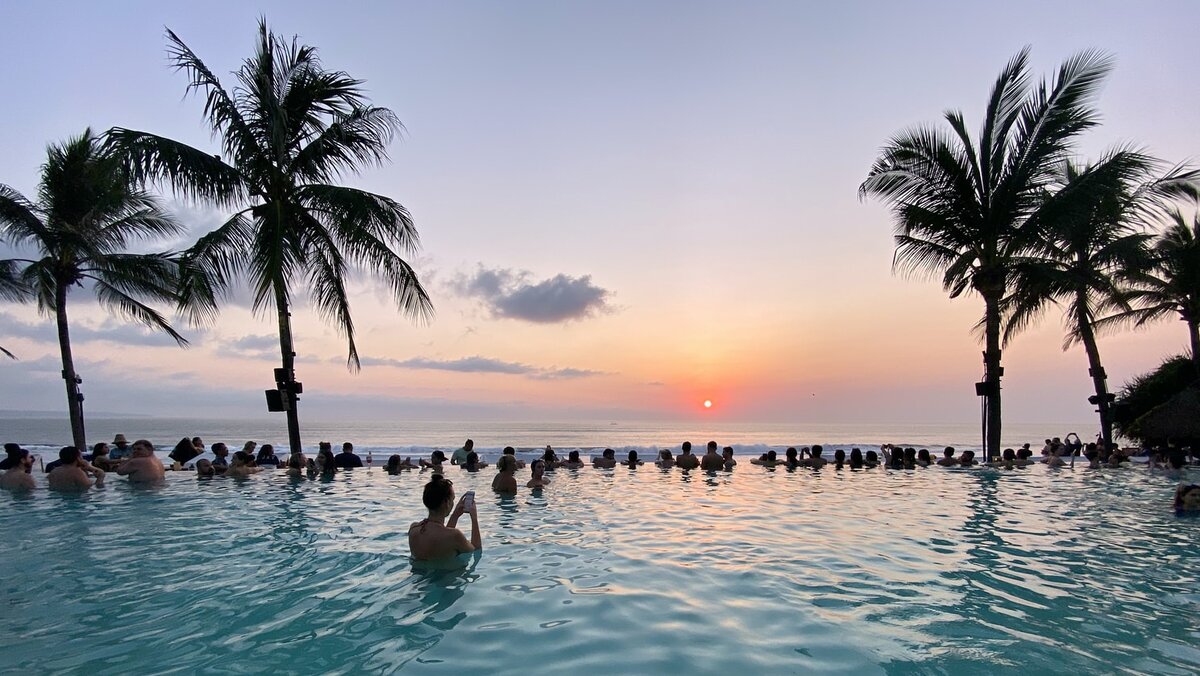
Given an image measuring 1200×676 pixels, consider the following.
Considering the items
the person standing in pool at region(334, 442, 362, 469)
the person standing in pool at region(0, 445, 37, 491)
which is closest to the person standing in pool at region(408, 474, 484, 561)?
the person standing in pool at region(0, 445, 37, 491)

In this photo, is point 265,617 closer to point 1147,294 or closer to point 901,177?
point 901,177

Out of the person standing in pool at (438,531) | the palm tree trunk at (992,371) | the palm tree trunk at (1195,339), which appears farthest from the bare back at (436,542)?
the palm tree trunk at (1195,339)

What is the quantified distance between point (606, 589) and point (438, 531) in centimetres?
207

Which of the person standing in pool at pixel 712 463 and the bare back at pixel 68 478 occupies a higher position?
the bare back at pixel 68 478

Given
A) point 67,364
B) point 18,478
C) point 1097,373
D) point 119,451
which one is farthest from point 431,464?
point 1097,373

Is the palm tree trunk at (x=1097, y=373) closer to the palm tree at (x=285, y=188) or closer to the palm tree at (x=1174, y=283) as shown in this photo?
the palm tree at (x=1174, y=283)

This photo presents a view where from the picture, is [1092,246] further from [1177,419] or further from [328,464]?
[328,464]

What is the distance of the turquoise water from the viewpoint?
450 centimetres

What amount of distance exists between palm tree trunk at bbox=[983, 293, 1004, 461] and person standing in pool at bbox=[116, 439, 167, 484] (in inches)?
897

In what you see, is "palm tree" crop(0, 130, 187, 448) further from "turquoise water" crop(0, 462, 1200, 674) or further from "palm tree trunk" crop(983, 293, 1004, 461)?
"palm tree trunk" crop(983, 293, 1004, 461)

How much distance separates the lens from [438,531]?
6.92 m

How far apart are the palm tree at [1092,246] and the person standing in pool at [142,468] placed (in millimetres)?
24078

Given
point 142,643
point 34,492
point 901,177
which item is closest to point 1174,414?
point 901,177

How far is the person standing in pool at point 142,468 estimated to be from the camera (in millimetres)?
13915
